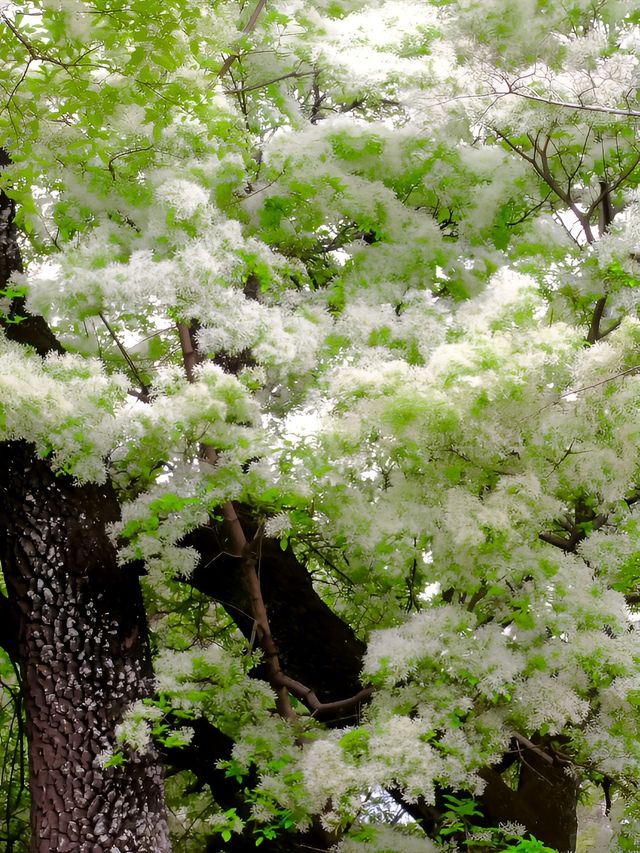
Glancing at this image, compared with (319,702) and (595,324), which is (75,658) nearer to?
(319,702)

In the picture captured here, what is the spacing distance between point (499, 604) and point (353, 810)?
1600mm

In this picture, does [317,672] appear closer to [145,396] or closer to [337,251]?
[145,396]

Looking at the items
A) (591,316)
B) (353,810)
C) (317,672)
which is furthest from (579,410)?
(317,672)

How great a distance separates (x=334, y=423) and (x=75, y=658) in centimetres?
196

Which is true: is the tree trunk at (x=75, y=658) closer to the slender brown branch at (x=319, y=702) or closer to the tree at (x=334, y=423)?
the tree at (x=334, y=423)

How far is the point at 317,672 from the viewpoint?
20.1 feet

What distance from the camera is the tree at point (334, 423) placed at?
A: 457 cm

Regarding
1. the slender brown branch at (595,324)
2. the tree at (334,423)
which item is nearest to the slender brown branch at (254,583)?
the tree at (334,423)

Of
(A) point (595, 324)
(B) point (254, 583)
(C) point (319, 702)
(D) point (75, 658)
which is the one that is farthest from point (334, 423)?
(D) point (75, 658)

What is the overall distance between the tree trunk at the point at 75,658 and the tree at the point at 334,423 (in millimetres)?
17

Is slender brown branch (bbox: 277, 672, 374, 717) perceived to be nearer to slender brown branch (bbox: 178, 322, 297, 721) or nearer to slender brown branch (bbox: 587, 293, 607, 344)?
slender brown branch (bbox: 178, 322, 297, 721)

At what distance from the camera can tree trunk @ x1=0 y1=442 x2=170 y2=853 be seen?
4797mm

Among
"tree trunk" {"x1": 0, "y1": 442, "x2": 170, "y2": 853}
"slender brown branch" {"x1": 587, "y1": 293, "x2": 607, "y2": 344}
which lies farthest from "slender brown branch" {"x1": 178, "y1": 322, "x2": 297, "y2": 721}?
"slender brown branch" {"x1": 587, "y1": 293, "x2": 607, "y2": 344}

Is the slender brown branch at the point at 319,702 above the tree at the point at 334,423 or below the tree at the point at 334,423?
below
